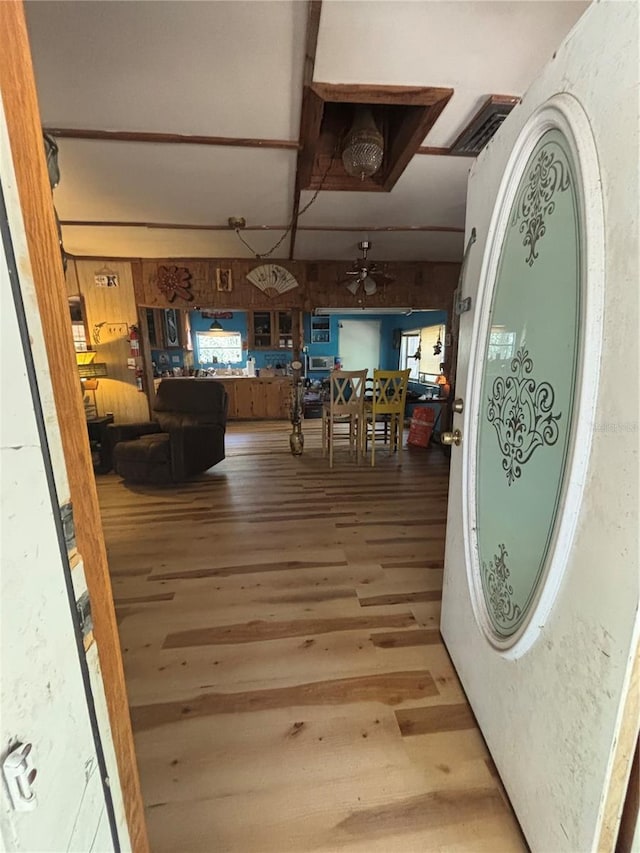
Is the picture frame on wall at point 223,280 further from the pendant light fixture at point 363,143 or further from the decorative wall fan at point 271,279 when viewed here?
the pendant light fixture at point 363,143

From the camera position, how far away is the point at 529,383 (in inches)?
36.5

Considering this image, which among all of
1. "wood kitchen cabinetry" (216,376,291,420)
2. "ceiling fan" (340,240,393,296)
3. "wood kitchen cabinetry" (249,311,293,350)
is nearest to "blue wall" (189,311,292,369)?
"wood kitchen cabinetry" (249,311,293,350)

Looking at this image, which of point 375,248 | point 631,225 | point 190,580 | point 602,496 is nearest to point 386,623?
point 190,580

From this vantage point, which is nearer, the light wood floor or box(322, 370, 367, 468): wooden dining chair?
the light wood floor

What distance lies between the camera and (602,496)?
0.67m

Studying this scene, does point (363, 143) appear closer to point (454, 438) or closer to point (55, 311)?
point (454, 438)

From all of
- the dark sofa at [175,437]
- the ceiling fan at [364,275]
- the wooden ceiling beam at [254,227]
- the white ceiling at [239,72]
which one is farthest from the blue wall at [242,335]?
the white ceiling at [239,72]

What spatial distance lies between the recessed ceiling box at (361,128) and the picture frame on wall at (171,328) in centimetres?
529

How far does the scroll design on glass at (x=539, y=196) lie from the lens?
819mm

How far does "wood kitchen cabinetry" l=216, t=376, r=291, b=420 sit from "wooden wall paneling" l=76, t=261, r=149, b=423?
7.89 ft

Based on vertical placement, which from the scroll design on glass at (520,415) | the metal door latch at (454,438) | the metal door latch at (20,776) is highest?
the scroll design on glass at (520,415)

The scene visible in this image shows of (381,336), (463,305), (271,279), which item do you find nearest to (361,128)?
(463,305)

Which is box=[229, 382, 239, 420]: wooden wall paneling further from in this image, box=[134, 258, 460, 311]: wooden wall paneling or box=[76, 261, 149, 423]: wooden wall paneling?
box=[134, 258, 460, 311]: wooden wall paneling

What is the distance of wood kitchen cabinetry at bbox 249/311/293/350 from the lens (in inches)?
285
